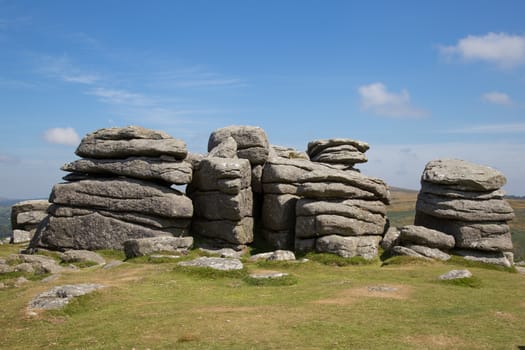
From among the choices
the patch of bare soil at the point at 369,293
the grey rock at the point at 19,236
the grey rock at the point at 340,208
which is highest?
the grey rock at the point at 340,208

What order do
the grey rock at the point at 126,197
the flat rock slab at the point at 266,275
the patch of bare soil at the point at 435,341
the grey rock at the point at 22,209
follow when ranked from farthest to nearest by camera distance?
the grey rock at the point at 22,209 < the grey rock at the point at 126,197 < the flat rock slab at the point at 266,275 < the patch of bare soil at the point at 435,341

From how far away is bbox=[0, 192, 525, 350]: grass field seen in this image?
19609mm

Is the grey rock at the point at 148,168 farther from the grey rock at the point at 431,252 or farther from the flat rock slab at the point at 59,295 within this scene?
the grey rock at the point at 431,252

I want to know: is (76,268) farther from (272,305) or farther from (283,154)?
(283,154)

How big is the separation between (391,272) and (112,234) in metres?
27.8

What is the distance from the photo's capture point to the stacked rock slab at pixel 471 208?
1844 inches

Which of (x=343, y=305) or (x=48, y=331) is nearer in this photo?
(x=48, y=331)

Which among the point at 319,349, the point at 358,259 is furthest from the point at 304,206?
the point at 319,349

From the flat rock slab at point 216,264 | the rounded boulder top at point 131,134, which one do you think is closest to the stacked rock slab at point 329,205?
the flat rock slab at point 216,264

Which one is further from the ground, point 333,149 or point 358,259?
point 333,149

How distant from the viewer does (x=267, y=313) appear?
2388 centimetres

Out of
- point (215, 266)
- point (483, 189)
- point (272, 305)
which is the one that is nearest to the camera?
point (272, 305)

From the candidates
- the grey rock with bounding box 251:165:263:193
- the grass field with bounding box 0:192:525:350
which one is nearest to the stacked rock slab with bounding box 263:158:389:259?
the grey rock with bounding box 251:165:263:193

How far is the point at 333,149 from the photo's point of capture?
208 feet
